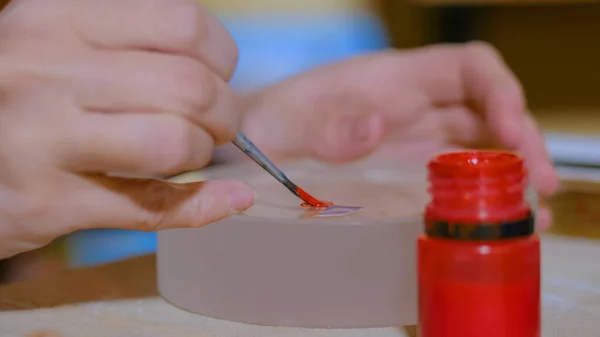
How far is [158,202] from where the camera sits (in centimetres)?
49

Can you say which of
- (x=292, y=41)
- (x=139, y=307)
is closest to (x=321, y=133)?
(x=139, y=307)

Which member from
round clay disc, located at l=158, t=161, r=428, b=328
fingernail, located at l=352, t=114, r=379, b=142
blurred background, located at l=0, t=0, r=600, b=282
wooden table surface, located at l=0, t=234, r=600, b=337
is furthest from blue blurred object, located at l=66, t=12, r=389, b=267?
round clay disc, located at l=158, t=161, r=428, b=328

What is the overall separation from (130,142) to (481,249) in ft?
0.68

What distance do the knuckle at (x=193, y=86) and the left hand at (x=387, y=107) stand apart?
450mm

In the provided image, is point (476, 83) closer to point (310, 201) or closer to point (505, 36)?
point (310, 201)

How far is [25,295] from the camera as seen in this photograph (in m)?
0.64

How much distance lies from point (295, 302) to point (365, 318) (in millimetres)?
52

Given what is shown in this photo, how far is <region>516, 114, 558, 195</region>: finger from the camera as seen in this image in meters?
0.83

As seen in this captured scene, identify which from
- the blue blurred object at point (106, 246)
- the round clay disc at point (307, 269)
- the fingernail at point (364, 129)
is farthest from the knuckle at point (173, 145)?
the fingernail at point (364, 129)

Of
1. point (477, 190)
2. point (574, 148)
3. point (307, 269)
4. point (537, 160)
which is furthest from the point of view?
point (574, 148)

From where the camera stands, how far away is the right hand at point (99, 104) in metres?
0.44

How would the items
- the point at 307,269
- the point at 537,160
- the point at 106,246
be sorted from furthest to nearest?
the point at 106,246
the point at 537,160
the point at 307,269

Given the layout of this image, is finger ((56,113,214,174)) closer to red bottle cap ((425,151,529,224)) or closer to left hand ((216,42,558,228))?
red bottle cap ((425,151,529,224))

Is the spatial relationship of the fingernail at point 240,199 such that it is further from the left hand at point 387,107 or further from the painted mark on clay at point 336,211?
the left hand at point 387,107
